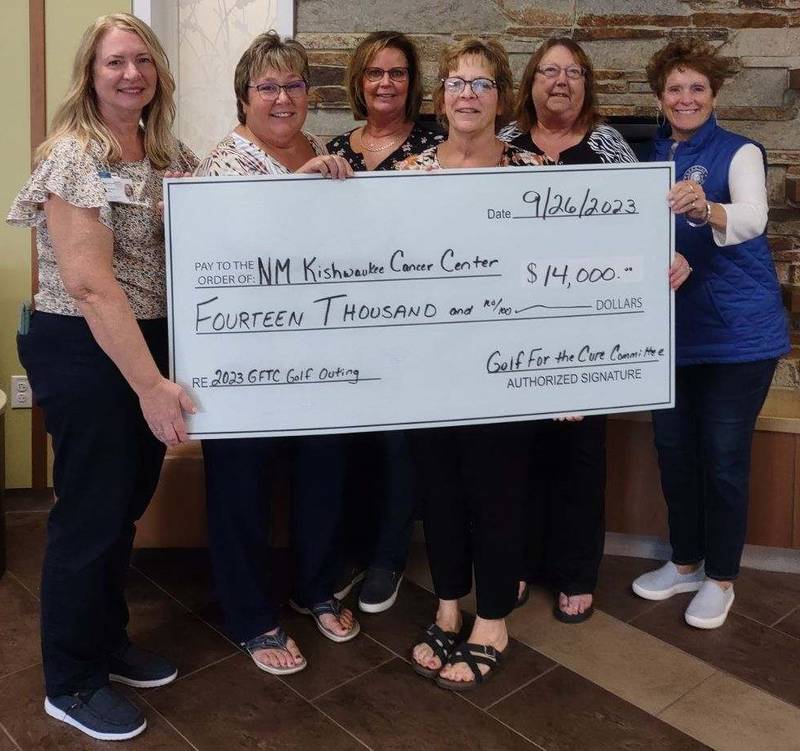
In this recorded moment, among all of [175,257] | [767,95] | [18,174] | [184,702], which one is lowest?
[184,702]

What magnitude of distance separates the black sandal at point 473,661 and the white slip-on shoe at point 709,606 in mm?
532

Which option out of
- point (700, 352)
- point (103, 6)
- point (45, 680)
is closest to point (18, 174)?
point (103, 6)

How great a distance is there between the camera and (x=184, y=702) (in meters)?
1.74

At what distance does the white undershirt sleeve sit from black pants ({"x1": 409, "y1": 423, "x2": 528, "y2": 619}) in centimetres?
59

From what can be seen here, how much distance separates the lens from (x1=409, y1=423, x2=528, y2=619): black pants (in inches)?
66.7

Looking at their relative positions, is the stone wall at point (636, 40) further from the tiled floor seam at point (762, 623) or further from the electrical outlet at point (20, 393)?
the electrical outlet at point (20, 393)

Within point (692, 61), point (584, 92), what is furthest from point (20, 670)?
point (692, 61)

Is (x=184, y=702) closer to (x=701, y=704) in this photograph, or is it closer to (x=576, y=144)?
(x=701, y=704)

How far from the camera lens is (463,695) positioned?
1.77 metres

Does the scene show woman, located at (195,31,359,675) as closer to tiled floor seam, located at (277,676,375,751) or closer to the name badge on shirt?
tiled floor seam, located at (277,676,375,751)

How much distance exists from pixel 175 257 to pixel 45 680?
2.95 feet

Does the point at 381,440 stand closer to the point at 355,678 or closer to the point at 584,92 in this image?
the point at 355,678

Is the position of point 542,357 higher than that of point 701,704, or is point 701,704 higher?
point 542,357

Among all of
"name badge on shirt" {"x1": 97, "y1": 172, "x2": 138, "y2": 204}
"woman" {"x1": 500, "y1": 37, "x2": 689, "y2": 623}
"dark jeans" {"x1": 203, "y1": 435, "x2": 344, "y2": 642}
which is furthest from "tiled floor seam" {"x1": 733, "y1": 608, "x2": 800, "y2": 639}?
"name badge on shirt" {"x1": 97, "y1": 172, "x2": 138, "y2": 204}
